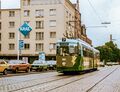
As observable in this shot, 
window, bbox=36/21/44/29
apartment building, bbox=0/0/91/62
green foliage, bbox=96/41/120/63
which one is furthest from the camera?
green foliage, bbox=96/41/120/63

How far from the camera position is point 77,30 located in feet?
392

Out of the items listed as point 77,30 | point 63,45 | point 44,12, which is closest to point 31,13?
point 44,12

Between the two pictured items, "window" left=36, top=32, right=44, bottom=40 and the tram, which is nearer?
the tram

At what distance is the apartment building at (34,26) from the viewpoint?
338 feet

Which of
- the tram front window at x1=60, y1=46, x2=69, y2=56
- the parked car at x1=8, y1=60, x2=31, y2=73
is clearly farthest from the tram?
the parked car at x1=8, y1=60, x2=31, y2=73

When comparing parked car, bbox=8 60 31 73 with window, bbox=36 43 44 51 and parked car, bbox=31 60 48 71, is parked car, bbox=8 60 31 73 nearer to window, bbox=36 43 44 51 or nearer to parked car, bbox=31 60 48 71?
parked car, bbox=31 60 48 71

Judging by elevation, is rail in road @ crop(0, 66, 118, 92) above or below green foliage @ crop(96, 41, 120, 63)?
below

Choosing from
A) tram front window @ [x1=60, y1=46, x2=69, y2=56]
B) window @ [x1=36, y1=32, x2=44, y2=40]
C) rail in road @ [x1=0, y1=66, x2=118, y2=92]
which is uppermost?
window @ [x1=36, y1=32, x2=44, y2=40]

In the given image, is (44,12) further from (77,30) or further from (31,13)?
(77,30)

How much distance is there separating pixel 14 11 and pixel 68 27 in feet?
45.9

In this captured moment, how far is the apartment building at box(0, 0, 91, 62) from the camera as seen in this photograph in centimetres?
10306

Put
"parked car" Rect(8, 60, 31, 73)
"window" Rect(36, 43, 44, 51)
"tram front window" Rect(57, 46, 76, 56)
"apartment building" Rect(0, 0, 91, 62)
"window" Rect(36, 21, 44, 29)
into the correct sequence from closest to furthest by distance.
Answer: "tram front window" Rect(57, 46, 76, 56) → "parked car" Rect(8, 60, 31, 73) → "apartment building" Rect(0, 0, 91, 62) → "window" Rect(36, 21, 44, 29) → "window" Rect(36, 43, 44, 51)

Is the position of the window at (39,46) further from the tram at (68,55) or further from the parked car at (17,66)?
the tram at (68,55)

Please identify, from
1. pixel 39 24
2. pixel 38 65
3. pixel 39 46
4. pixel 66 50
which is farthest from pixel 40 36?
pixel 66 50
